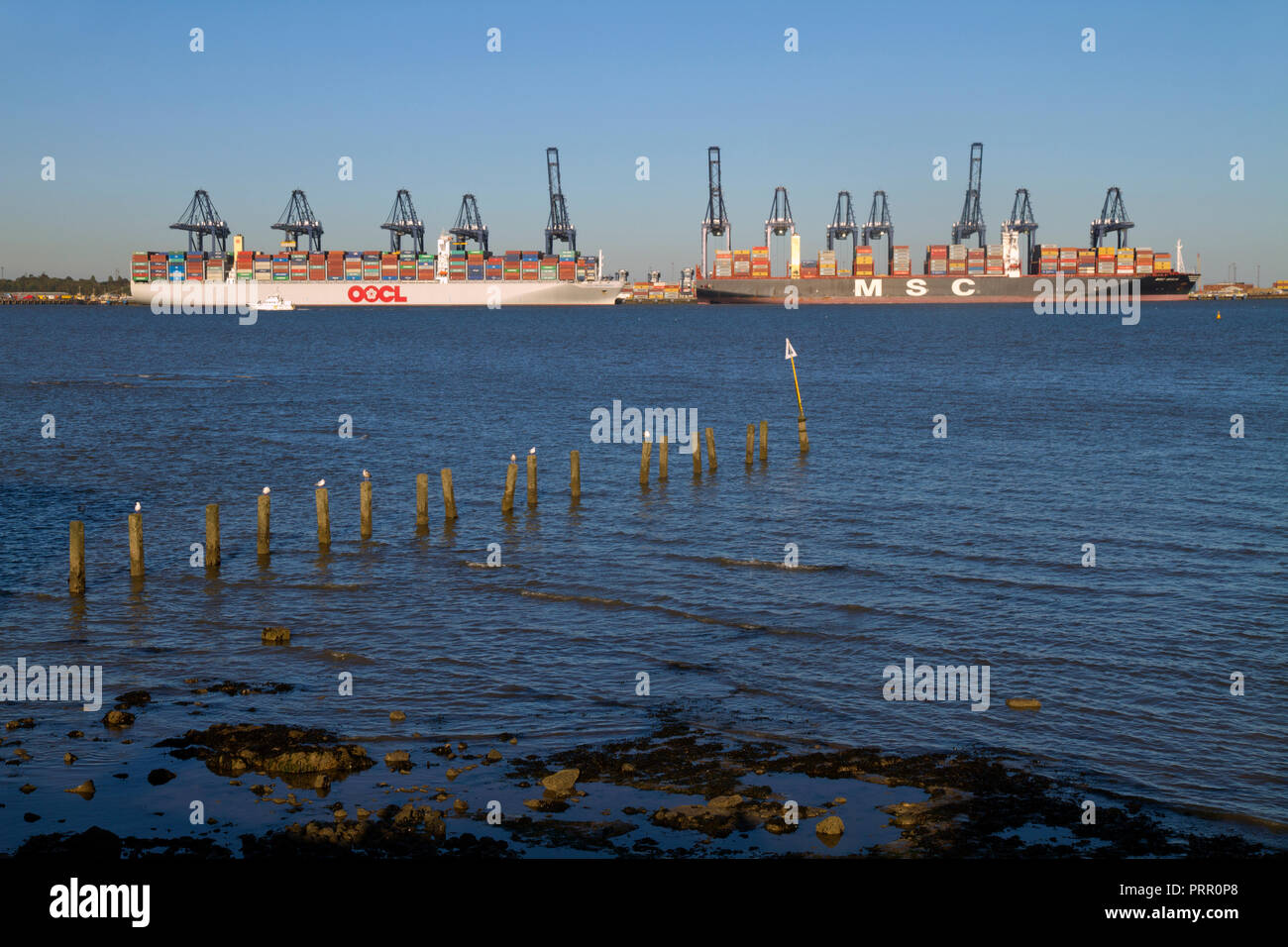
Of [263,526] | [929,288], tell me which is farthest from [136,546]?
[929,288]

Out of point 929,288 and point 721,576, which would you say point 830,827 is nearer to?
point 721,576

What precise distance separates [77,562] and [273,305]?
6041 inches

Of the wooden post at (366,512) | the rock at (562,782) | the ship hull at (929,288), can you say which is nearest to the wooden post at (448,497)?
the wooden post at (366,512)

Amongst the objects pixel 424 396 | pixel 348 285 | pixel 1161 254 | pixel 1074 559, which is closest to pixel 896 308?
pixel 1161 254

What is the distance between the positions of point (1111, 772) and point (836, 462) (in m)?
20.3

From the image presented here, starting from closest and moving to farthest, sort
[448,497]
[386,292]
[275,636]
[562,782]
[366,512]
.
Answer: [562,782]
[275,636]
[366,512]
[448,497]
[386,292]

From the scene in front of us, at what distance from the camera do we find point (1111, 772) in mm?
11375

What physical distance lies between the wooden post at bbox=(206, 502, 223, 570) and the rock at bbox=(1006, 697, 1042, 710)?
40.4 feet

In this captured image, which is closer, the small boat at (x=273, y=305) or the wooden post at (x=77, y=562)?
the wooden post at (x=77, y=562)

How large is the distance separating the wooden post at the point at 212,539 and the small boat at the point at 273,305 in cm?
15100

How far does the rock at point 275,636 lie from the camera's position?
50.8 feet

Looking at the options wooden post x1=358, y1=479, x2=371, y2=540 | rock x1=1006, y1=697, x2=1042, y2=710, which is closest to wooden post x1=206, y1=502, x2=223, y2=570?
wooden post x1=358, y1=479, x2=371, y2=540

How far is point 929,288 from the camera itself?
186 metres

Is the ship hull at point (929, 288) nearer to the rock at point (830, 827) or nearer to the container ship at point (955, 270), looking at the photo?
the container ship at point (955, 270)
